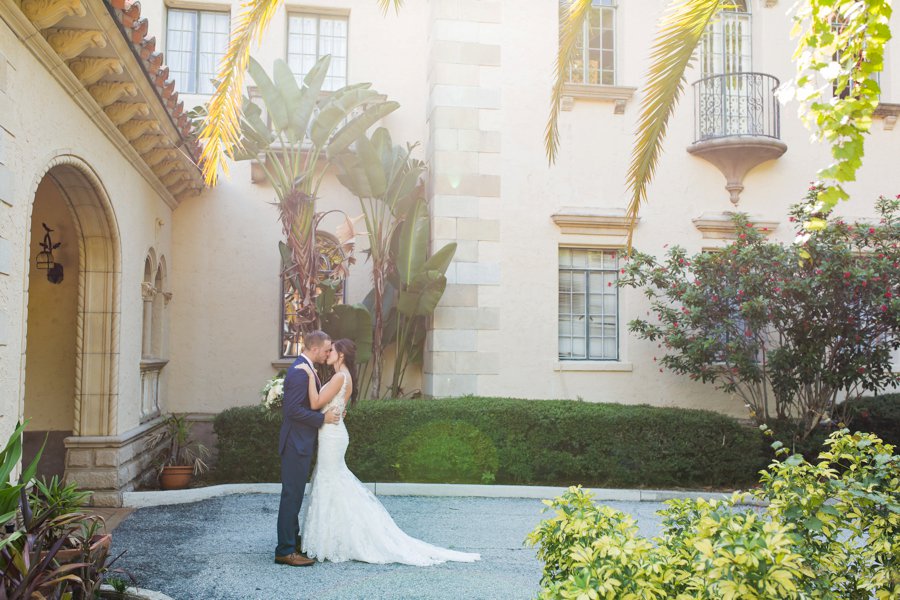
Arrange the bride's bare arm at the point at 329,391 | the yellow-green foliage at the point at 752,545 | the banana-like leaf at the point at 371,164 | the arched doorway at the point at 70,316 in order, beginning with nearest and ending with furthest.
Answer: the yellow-green foliage at the point at 752,545 → the bride's bare arm at the point at 329,391 → the arched doorway at the point at 70,316 → the banana-like leaf at the point at 371,164

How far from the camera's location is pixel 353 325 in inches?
448

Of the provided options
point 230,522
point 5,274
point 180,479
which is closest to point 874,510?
point 5,274

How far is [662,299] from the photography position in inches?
484

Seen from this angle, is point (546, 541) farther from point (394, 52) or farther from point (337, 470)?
point (394, 52)

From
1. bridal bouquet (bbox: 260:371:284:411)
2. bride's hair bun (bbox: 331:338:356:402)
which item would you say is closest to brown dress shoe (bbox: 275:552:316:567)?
bride's hair bun (bbox: 331:338:356:402)

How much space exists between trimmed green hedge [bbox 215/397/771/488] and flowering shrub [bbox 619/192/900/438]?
1.06 m

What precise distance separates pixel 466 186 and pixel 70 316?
6.23 m

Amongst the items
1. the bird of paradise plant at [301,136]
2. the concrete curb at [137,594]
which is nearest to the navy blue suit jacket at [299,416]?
the concrete curb at [137,594]

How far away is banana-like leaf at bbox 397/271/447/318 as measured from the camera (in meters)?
11.4

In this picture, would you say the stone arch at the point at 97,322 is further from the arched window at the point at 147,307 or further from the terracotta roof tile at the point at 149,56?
the arched window at the point at 147,307

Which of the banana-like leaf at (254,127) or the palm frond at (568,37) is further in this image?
the banana-like leaf at (254,127)

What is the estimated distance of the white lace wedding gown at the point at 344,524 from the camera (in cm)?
683

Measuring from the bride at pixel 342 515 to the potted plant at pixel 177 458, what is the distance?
387cm

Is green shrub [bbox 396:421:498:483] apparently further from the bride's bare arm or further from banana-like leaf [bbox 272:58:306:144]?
banana-like leaf [bbox 272:58:306:144]
